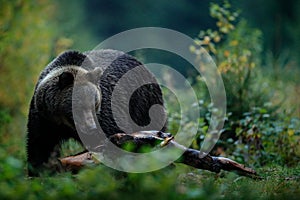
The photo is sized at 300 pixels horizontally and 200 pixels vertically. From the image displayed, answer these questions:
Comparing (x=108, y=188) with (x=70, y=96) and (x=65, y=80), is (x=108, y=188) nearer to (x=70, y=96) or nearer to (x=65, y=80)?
(x=70, y=96)

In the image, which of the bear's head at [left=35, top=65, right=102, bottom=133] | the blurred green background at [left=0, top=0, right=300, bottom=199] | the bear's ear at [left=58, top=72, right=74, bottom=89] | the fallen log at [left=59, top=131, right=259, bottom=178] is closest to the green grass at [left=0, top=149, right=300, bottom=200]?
the blurred green background at [left=0, top=0, right=300, bottom=199]

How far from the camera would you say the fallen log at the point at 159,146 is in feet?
15.7

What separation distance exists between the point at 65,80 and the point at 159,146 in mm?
2003

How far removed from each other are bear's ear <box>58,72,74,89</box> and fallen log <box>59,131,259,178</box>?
1225mm

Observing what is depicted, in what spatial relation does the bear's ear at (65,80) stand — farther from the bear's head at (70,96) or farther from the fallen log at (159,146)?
the fallen log at (159,146)

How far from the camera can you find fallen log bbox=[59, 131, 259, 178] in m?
4.80

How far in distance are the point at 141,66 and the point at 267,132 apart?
2.07m

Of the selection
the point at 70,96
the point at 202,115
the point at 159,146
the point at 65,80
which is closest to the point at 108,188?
the point at 159,146

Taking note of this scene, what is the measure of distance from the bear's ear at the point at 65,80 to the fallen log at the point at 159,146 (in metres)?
1.22

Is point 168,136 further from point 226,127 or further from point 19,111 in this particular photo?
point 19,111

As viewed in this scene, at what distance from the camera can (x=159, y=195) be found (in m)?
3.01

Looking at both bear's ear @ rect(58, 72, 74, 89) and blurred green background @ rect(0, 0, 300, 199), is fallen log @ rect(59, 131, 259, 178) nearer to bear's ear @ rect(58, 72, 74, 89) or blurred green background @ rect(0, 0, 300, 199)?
blurred green background @ rect(0, 0, 300, 199)

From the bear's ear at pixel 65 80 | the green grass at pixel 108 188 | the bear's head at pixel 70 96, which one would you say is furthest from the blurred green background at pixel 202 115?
the bear's ear at pixel 65 80

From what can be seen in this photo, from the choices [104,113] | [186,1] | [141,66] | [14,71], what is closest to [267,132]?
[141,66]
